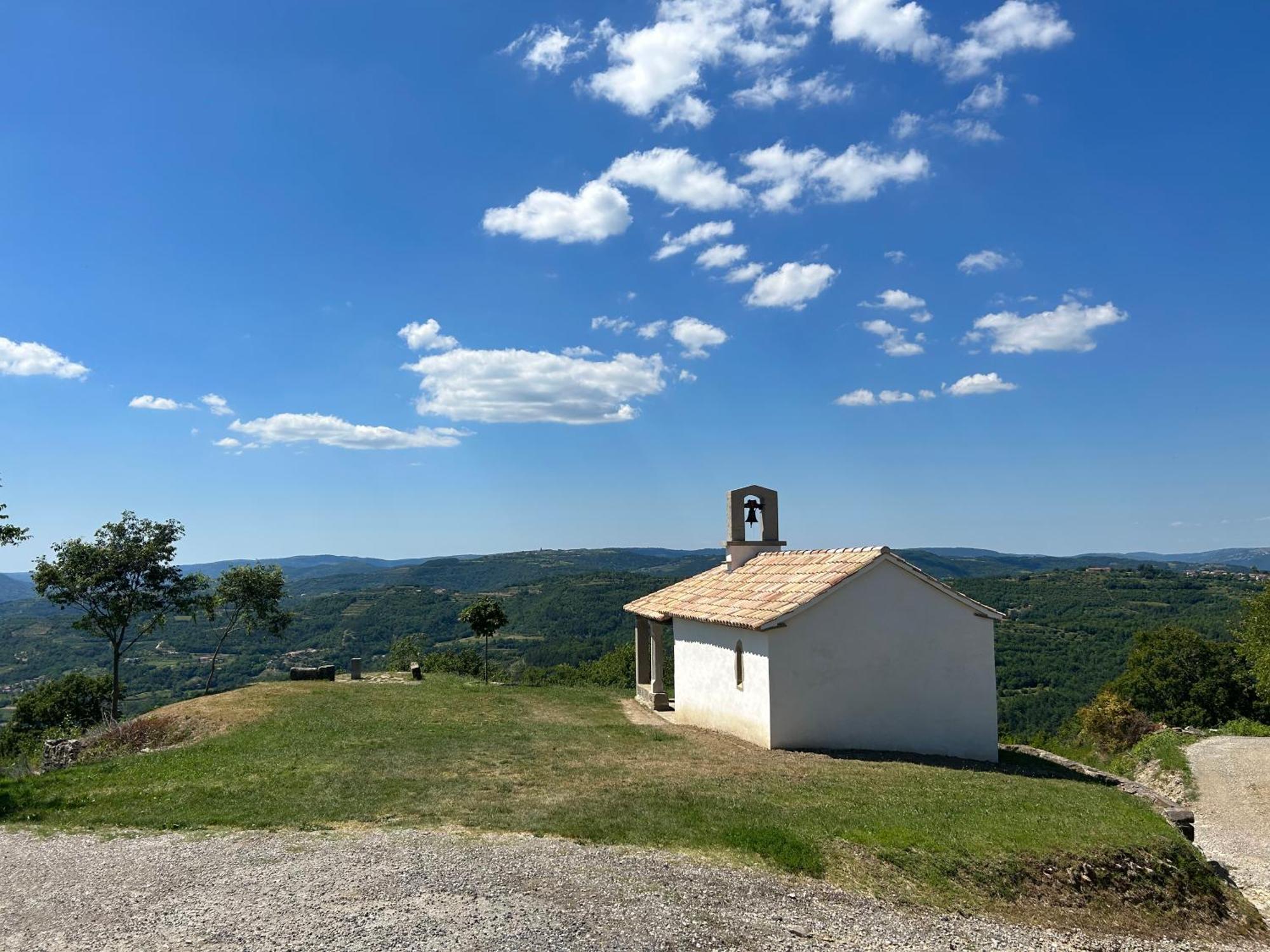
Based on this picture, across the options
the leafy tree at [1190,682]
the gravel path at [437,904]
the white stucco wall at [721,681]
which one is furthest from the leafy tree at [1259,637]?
the gravel path at [437,904]

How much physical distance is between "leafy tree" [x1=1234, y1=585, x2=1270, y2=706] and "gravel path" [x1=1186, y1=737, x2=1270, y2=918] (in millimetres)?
11235

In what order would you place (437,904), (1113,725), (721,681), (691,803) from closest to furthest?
(437,904)
(691,803)
(721,681)
(1113,725)

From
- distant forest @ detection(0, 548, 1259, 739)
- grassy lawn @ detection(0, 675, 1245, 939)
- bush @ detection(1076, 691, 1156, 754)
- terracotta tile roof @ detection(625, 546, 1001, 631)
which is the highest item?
terracotta tile roof @ detection(625, 546, 1001, 631)

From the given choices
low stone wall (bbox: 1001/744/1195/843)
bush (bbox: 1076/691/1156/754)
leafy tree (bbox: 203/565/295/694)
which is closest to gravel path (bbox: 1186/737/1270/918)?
low stone wall (bbox: 1001/744/1195/843)

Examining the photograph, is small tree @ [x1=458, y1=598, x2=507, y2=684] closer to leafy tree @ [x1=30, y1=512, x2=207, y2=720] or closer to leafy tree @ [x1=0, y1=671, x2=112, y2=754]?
leafy tree @ [x1=30, y1=512, x2=207, y2=720]

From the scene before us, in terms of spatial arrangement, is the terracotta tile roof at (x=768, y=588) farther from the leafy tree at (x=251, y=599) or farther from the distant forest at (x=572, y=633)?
the distant forest at (x=572, y=633)

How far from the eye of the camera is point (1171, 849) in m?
11.7

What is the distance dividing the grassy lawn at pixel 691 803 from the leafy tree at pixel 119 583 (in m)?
15.4

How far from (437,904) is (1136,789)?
15052 mm

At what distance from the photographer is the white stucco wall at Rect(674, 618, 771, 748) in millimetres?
17642

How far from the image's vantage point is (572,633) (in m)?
104

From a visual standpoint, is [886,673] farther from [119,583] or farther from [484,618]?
[119,583]

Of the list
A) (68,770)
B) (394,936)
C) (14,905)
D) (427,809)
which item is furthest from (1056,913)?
(68,770)

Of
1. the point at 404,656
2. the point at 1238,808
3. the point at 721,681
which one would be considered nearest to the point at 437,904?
the point at 721,681
